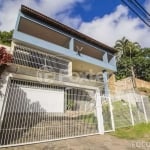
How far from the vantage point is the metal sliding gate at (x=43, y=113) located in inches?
203

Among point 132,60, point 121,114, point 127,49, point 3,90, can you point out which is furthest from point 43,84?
point 127,49

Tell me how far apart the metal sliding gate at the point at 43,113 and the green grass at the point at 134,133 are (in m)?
1.09

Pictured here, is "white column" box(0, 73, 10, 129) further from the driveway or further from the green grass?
the green grass

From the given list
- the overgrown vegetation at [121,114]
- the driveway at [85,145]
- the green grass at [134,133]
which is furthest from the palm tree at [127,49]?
the driveway at [85,145]

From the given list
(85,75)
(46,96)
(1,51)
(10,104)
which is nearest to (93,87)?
(46,96)

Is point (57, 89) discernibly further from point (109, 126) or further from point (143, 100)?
point (143, 100)

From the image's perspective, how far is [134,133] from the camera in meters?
7.44

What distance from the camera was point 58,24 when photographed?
47.7 ft

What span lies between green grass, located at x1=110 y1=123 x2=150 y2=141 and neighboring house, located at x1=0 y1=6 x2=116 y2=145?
2.92 feet

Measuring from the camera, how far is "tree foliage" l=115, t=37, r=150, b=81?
109 feet

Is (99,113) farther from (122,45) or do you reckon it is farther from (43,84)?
(122,45)

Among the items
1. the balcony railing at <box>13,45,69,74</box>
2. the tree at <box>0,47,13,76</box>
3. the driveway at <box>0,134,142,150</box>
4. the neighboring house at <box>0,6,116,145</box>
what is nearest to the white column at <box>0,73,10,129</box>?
the neighboring house at <box>0,6,116,145</box>

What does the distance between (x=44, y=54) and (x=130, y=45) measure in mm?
26008

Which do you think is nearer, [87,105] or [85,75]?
[87,105]
